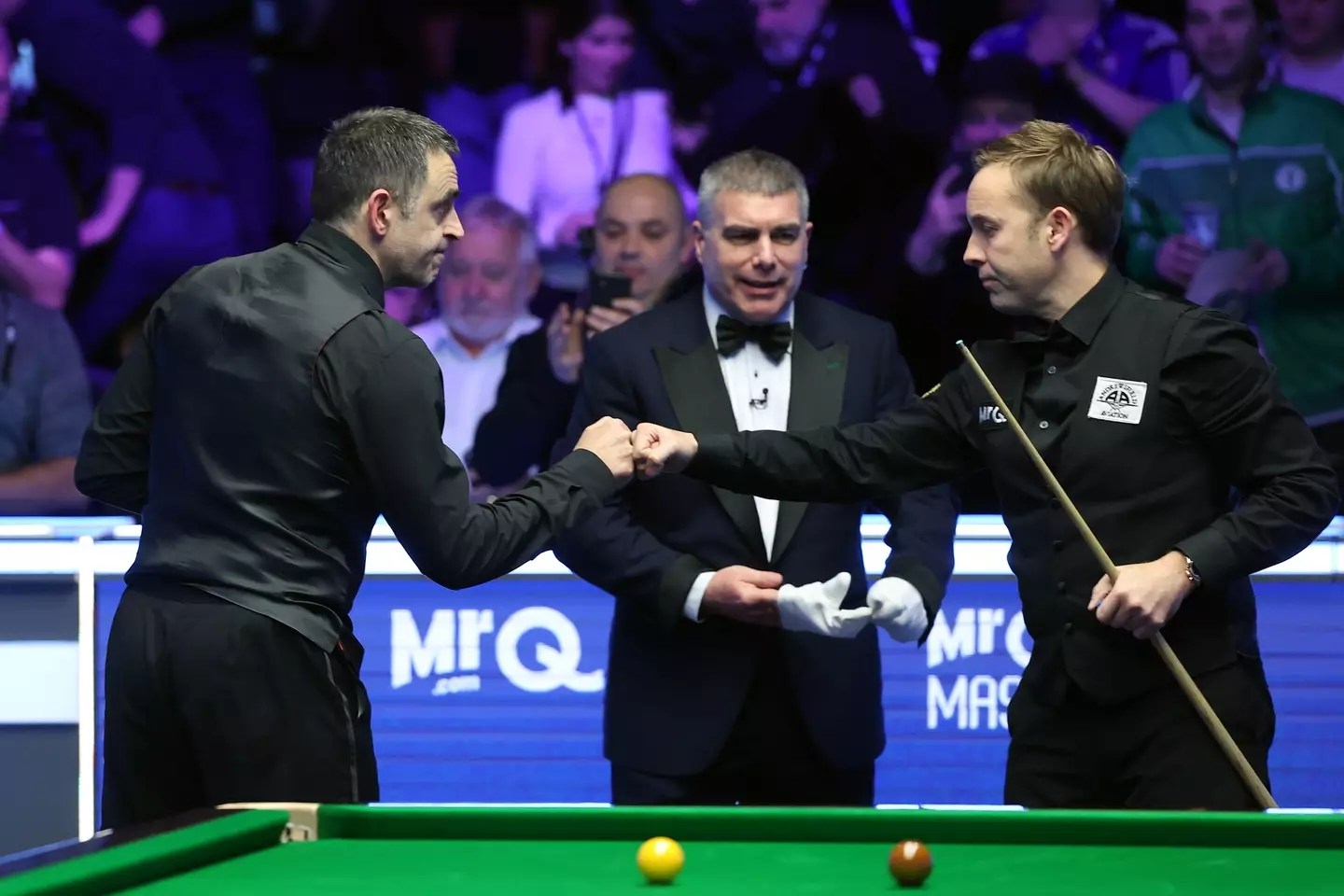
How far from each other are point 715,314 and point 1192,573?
1.30 m

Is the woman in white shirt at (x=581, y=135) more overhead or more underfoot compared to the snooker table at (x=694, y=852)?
more overhead

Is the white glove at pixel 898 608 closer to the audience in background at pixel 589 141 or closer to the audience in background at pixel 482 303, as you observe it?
the audience in background at pixel 589 141

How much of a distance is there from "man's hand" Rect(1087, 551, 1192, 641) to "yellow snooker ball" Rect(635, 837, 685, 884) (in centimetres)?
107

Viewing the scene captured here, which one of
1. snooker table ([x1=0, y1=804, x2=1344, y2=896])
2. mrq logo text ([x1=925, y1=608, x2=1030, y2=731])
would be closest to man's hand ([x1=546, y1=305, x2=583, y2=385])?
mrq logo text ([x1=925, y1=608, x2=1030, y2=731])

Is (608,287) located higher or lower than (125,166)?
lower

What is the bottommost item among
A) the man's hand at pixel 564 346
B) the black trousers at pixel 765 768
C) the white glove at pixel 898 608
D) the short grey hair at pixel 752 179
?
the black trousers at pixel 765 768

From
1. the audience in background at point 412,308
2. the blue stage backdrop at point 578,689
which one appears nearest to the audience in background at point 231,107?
the audience in background at point 412,308

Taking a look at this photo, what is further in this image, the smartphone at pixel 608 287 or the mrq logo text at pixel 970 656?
the smartphone at pixel 608 287

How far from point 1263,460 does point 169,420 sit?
5.96 ft

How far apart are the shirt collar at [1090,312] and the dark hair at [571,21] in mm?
2797

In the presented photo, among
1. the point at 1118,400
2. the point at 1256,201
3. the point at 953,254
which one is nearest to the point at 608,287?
the point at 953,254

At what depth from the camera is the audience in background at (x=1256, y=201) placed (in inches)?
→ 208

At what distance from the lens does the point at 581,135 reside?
555 centimetres

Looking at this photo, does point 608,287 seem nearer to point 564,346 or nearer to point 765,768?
point 564,346
